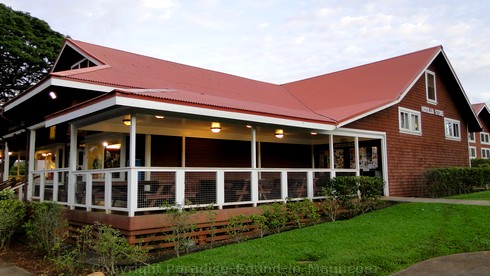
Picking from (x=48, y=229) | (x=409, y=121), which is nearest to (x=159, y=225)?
(x=48, y=229)

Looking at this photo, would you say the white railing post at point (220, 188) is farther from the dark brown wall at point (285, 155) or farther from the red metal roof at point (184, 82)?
the dark brown wall at point (285, 155)

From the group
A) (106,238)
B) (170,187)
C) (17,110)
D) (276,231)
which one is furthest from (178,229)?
(17,110)

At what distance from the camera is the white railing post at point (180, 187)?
340 inches

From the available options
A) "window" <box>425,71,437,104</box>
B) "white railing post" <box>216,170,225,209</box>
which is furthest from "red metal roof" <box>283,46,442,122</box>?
"white railing post" <box>216,170,225,209</box>

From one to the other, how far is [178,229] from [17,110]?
9.98m

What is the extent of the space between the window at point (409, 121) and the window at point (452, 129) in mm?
2940

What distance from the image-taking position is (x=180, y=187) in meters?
8.70

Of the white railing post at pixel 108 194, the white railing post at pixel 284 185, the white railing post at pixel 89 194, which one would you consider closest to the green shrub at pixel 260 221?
the white railing post at pixel 284 185

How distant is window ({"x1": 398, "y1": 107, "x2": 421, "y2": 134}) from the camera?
16.2 meters

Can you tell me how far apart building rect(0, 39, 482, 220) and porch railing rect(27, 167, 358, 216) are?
0.10 ft

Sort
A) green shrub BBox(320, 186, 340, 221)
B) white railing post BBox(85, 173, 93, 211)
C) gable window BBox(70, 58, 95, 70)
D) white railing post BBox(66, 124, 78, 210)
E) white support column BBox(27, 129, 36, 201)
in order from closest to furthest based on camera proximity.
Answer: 1. white railing post BBox(85, 173, 93, 211)
2. white railing post BBox(66, 124, 78, 210)
3. green shrub BBox(320, 186, 340, 221)
4. white support column BBox(27, 129, 36, 201)
5. gable window BBox(70, 58, 95, 70)

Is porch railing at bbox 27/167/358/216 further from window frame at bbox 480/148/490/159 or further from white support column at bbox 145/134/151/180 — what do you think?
window frame at bbox 480/148/490/159

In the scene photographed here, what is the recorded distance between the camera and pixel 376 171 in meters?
15.5

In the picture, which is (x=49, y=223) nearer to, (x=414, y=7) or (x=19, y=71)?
(x=414, y=7)
